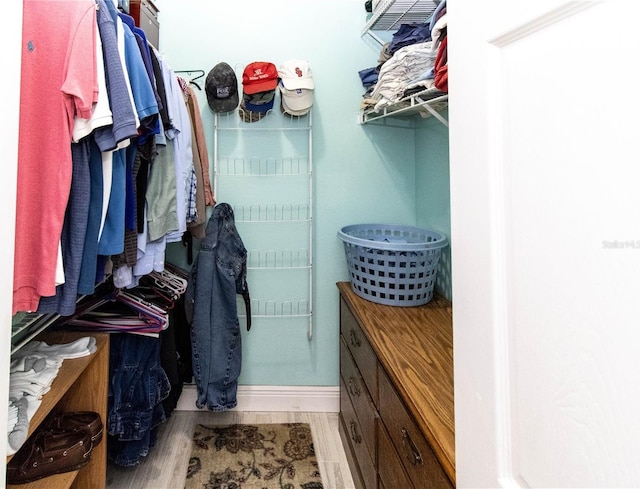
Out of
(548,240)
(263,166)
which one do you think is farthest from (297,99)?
(548,240)

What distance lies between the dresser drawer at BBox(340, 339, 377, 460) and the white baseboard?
0.72ft

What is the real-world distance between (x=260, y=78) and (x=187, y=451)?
1.93 meters

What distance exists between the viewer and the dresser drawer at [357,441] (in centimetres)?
147

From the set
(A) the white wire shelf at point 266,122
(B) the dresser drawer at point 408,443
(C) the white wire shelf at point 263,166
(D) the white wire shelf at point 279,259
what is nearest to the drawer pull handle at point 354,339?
(B) the dresser drawer at point 408,443

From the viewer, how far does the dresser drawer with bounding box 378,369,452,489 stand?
87 centimetres

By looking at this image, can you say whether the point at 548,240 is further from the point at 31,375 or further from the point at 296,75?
the point at 296,75

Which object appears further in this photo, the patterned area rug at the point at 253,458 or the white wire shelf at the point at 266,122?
the white wire shelf at the point at 266,122

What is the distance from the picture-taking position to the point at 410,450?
3.36 feet

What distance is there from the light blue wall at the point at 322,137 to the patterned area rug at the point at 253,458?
0.31 meters

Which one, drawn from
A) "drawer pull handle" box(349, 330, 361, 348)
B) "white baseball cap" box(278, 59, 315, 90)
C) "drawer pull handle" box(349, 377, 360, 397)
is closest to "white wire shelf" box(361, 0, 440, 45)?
"white baseball cap" box(278, 59, 315, 90)

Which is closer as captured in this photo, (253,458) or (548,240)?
(548,240)

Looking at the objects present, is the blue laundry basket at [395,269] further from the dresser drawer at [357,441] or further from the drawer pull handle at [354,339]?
the dresser drawer at [357,441]

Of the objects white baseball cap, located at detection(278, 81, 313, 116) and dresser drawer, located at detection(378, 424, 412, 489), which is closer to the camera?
dresser drawer, located at detection(378, 424, 412, 489)

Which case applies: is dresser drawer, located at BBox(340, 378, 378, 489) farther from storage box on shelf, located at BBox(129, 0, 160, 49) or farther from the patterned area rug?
storage box on shelf, located at BBox(129, 0, 160, 49)
